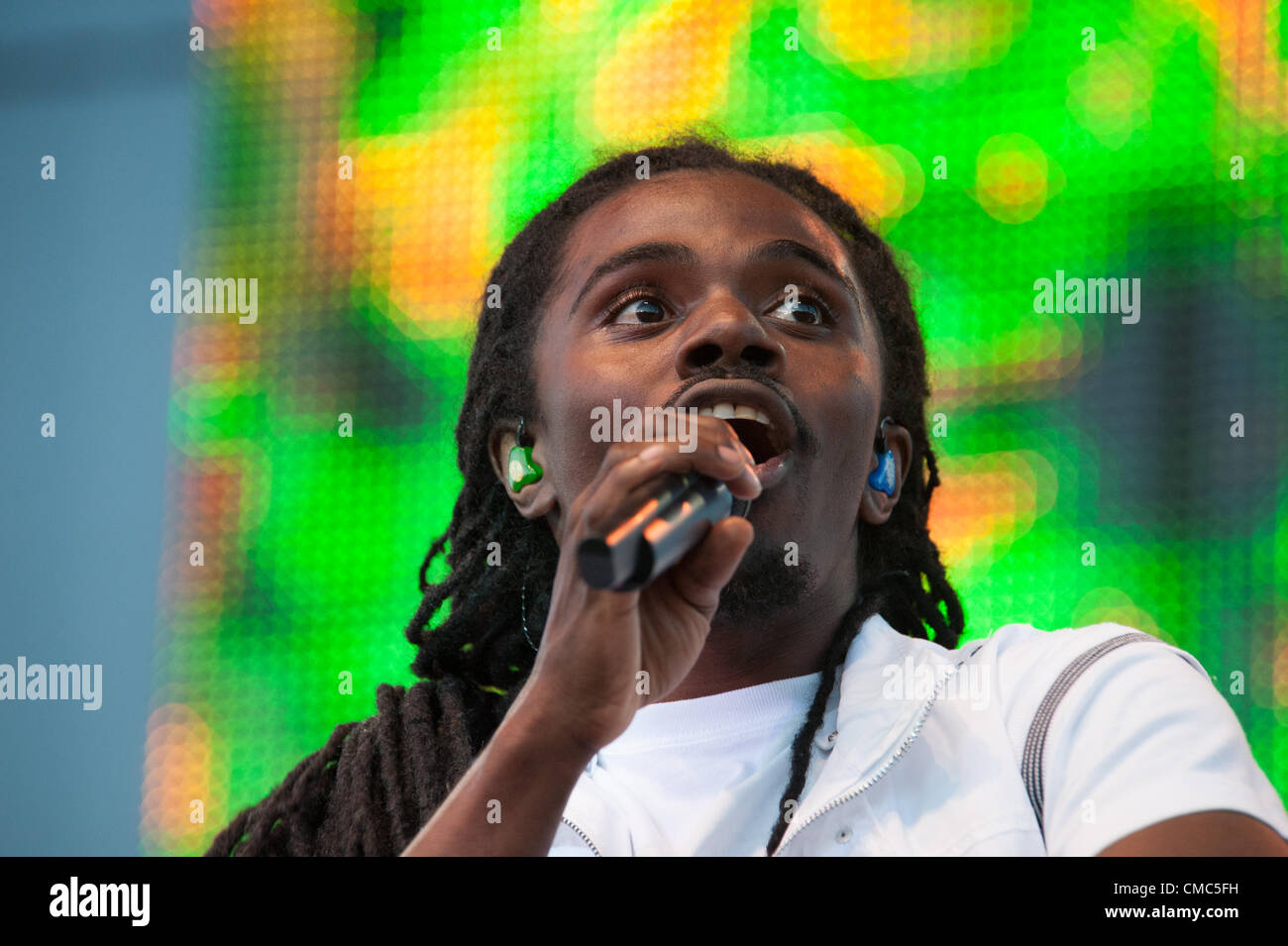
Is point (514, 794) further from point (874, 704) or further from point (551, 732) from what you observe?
point (874, 704)

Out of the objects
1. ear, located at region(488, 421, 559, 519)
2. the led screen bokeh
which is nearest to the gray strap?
ear, located at region(488, 421, 559, 519)

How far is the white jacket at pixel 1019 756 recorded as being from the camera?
3.90 feet

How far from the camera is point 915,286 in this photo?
231 centimetres

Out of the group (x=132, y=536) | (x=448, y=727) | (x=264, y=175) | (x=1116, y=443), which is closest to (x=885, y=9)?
(x=1116, y=443)

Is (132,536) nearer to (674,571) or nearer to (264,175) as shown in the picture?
(264,175)

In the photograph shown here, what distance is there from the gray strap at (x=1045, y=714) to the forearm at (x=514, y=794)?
0.44m

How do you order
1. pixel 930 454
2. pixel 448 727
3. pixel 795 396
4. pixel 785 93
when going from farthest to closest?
pixel 785 93 < pixel 930 454 < pixel 448 727 < pixel 795 396

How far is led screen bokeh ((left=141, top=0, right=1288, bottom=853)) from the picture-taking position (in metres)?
2.39

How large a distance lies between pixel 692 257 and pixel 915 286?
78cm

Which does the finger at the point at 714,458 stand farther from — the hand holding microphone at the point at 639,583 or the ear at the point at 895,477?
the ear at the point at 895,477

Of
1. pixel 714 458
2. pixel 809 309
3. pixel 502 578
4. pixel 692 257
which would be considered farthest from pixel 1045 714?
A: pixel 502 578

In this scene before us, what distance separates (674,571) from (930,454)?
895 millimetres

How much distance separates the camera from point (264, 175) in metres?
2.82

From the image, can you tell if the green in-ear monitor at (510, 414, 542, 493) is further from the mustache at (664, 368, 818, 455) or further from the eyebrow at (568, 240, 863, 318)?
the mustache at (664, 368, 818, 455)
